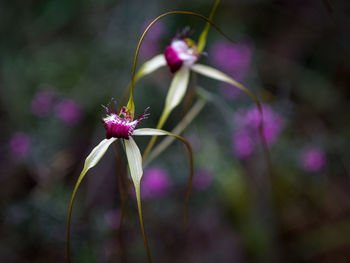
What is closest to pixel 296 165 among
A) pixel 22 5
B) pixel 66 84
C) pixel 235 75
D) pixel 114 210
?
pixel 235 75

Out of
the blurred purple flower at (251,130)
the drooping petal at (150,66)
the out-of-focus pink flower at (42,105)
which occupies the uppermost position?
the drooping petal at (150,66)

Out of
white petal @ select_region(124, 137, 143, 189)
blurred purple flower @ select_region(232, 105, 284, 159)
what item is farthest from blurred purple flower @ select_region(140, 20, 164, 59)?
white petal @ select_region(124, 137, 143, 189)

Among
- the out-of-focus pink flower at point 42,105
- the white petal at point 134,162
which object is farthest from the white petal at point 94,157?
the out-of-focus pink flower at point 42,105

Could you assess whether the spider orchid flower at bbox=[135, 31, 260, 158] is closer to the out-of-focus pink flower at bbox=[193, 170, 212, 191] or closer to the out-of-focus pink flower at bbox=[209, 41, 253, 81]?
the out-of-focus pink flower at bbox=[193, 170, 212, 191]

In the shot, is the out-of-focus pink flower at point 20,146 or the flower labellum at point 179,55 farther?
the out-of-focus pink flower at point 20,146

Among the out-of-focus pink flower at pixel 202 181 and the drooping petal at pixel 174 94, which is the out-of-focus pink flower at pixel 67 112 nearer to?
the out-of-focus pink flower at pixel 202 181

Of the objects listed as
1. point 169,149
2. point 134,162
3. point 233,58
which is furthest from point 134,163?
point 233,58

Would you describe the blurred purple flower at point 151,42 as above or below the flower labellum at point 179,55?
below
